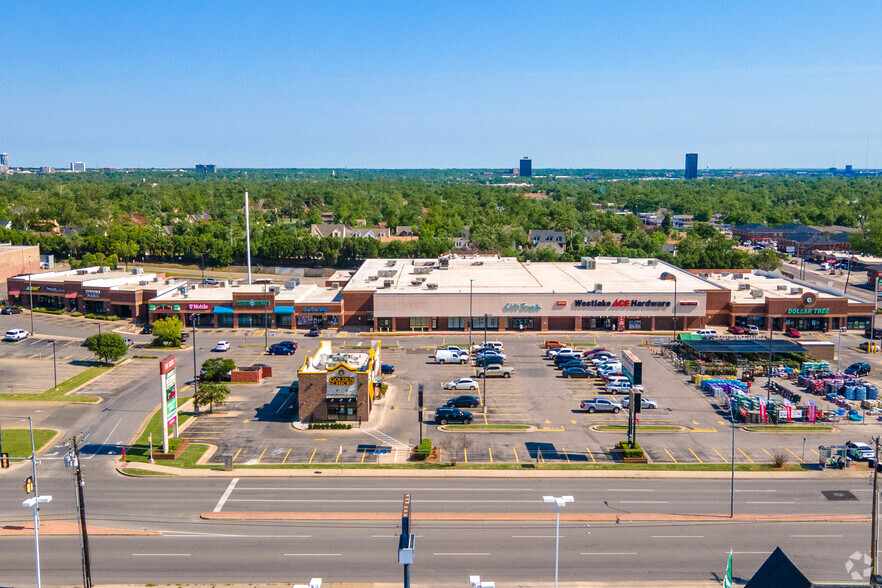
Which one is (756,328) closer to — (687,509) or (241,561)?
(687,509)

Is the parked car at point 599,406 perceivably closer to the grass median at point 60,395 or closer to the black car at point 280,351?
the black car at point 280,351

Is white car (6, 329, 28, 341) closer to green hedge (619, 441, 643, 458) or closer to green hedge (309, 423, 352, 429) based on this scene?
green hedge (309, 423, 352, 429)

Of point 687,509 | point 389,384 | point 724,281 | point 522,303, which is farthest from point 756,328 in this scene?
point 687,509

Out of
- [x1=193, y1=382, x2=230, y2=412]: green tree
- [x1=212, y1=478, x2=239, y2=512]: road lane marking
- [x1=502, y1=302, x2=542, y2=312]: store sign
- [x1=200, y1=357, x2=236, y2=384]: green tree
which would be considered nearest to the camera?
[x1=212, y1=478, x2=239, y2=512]: road lane marking

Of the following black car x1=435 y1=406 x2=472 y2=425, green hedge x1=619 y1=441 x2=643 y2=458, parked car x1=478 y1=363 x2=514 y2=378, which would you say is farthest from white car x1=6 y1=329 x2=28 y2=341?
green hedge x1=619 y1=441 x2=643 y2=458

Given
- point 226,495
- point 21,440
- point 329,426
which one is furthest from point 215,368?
point 226,495
